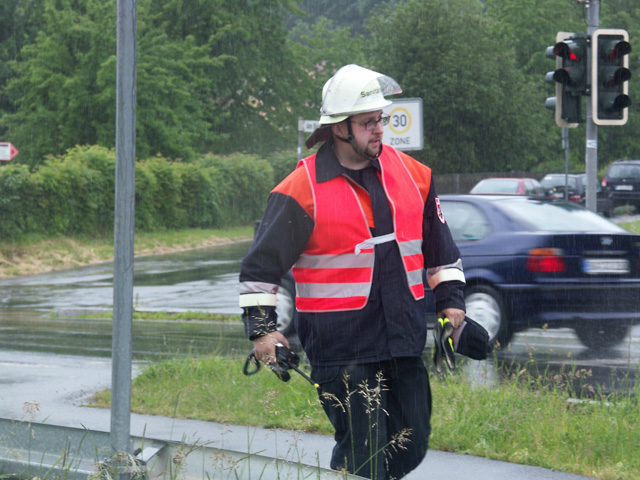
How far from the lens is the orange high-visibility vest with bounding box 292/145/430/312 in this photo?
354 centimetres

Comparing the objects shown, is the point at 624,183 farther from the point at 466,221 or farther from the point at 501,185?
the point at 466,221

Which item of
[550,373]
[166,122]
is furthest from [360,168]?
[166,122]

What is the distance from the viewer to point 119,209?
3846 mm

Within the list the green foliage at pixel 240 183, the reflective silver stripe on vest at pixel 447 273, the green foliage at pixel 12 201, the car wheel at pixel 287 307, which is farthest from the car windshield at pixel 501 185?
the reflective silver stripe on vest at pixel 447 273

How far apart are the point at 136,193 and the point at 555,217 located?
21126 millimetres

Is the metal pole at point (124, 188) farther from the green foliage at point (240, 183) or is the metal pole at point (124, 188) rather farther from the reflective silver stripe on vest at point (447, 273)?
the green foliage at point (240, 183)

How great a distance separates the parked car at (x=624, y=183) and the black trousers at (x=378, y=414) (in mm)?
34127

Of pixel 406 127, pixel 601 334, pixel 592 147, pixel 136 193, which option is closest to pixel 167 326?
pixel 406 127

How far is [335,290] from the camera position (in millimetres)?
3561

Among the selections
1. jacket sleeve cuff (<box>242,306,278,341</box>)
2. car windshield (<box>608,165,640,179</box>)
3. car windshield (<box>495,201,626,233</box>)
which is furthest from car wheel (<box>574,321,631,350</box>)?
car windshield (<box>608,165,640,179</box>)

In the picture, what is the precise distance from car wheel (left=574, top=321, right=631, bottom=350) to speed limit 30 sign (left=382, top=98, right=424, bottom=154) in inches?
119

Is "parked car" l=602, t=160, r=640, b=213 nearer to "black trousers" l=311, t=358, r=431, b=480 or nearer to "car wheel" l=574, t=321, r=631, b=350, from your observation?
"car wheel" l=574, t=321, r=631, b=350

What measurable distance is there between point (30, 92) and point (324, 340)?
1647 inches

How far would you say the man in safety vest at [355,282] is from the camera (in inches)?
139
